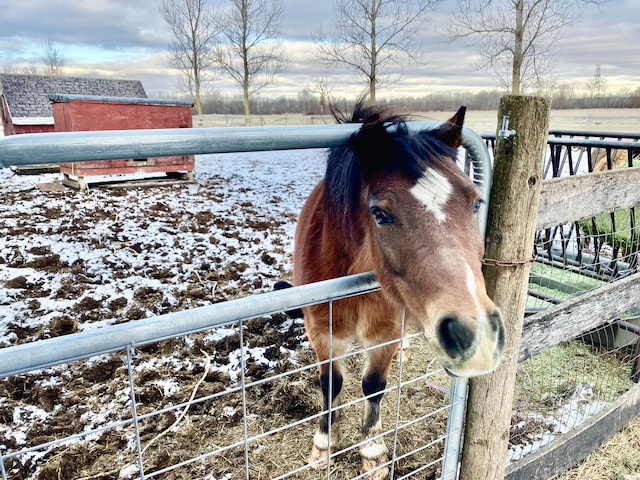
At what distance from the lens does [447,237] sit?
1070 mm

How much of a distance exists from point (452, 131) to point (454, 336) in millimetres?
713

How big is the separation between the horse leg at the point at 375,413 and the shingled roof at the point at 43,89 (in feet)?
60.7

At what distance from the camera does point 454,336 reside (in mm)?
949

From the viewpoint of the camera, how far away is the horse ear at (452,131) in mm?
1312

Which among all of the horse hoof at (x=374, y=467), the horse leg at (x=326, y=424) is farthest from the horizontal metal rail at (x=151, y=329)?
the horse hoof at (x=374, y=467)

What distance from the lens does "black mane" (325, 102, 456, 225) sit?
1208 mm

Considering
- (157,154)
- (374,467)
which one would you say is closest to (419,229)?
(157,154)

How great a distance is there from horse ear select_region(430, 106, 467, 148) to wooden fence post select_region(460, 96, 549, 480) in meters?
0.12

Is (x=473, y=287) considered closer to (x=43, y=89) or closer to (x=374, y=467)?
(x=374, y=467)

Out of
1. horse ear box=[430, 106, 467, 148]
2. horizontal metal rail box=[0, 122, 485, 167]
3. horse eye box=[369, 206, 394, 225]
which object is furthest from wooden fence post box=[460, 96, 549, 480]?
horizontal metal rail box=[0, 122, 485, 167]

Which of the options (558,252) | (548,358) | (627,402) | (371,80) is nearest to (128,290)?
(548,358)

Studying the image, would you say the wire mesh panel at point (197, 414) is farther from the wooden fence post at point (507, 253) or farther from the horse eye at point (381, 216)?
the horse eye at point (381, 216)

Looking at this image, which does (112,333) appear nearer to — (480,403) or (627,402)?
(480,403)

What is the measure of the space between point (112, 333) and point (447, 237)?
843 millimetres
